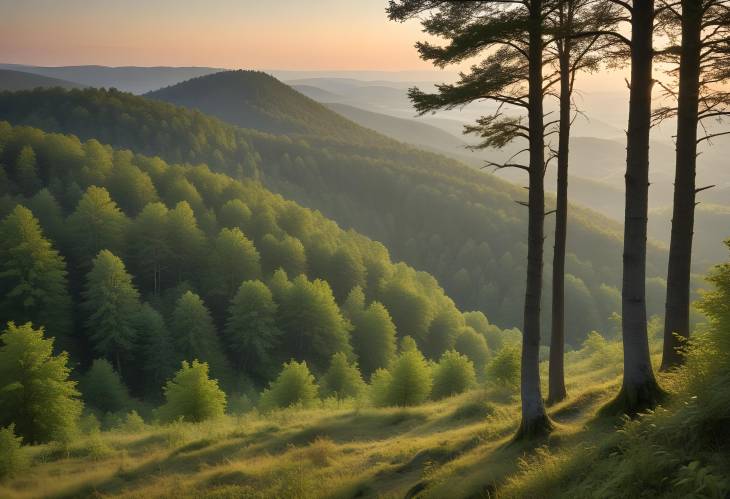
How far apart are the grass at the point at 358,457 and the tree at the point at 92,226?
5000 cm

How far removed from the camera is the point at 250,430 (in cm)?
2195

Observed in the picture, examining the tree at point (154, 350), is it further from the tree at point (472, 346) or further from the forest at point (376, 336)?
the tree at point (472, 346)

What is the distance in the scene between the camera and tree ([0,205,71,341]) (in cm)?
5431

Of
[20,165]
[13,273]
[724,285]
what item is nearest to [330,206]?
[20,165]

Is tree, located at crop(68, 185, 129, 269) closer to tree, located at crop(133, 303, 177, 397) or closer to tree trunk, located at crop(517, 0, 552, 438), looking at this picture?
tree, located at crop(133, 303, 177, 397)

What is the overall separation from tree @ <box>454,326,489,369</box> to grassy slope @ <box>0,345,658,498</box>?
2247 inches

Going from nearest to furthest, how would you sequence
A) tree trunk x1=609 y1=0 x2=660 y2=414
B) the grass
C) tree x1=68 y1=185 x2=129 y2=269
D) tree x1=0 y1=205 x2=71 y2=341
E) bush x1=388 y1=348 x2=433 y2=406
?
the grass, tree trunk x1=609 y1=0 x2=660 y2=414, bush x1=388 y1=348 x2=433 y2=406, tree x1=0 y1=205 x2=71 y2=341, tree x1=68 y1=185 x2=129 y2=269

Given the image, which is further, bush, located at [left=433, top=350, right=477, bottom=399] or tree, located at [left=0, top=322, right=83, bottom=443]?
bush, located at [left=433, top=350, right=477, bottom=399]

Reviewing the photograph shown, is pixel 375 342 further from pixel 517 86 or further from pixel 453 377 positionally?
pixel 517 86

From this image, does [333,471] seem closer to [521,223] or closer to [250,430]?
[250,430]

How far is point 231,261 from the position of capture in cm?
7175

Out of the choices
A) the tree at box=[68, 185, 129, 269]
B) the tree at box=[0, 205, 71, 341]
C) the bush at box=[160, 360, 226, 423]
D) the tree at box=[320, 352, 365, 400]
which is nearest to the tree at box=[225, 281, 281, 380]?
the tree at box=[320, 352, 365, 400]

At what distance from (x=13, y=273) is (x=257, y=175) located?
416 feet

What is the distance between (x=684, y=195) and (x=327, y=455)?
1324cm
